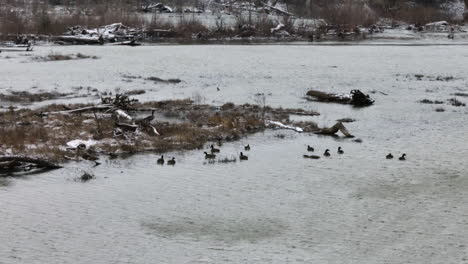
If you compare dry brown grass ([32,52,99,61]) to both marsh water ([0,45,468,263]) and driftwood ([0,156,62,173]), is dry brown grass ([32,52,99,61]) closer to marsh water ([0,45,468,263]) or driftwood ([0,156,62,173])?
marsh water ([0,45,468,263])

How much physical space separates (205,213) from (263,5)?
9158 cm

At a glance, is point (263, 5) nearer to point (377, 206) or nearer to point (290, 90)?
point (290, 90)

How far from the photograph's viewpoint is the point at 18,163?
1772 cm

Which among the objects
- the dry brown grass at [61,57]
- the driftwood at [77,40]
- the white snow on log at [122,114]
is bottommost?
the white snow on log at [122,114]

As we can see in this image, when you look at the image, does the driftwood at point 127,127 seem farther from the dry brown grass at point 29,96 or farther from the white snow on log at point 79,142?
the dry brown grass at point 29,96

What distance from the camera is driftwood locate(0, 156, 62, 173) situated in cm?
1745

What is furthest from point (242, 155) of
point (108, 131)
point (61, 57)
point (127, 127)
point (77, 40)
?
point (77, 40)

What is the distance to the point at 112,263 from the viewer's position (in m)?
11.0

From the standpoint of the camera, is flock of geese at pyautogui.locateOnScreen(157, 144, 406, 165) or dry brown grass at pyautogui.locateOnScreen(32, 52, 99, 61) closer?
flock of geese at pyautogui.locateOnScreen(157, 144, 406, 165)

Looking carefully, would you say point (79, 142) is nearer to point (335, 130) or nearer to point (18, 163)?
point (18, 163)

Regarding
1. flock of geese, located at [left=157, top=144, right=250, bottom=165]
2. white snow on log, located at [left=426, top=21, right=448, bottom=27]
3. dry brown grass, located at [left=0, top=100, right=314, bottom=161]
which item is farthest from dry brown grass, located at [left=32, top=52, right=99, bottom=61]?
white snow on log, located at [left=426, top=21, right=448, bottom=27]

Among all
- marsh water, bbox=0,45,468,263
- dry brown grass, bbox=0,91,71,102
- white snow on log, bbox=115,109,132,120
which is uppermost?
white snow on log, bbox=115,109,132,120

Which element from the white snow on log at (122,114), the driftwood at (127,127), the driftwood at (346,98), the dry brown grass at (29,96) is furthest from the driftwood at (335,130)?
the dry brown grass at (29,96)

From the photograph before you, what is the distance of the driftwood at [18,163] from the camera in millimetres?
17453
